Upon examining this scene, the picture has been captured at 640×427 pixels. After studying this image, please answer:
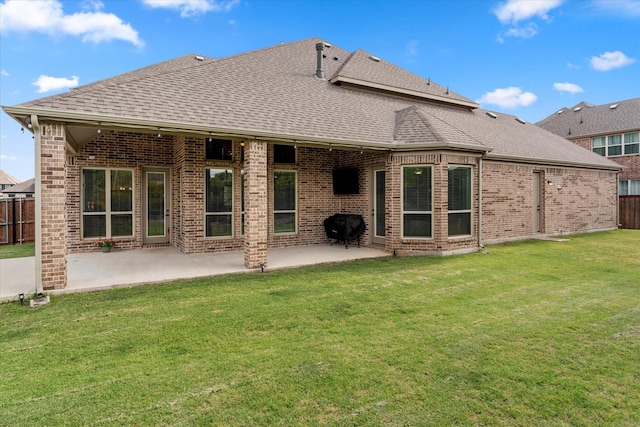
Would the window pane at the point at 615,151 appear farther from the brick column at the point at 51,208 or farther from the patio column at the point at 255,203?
the brick column at the point at 51,208

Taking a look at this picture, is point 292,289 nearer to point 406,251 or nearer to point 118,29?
point 406,251

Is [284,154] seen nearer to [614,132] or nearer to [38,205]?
[38,205]

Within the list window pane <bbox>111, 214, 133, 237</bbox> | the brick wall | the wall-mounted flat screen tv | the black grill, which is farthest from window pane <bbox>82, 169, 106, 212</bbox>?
the brick wall

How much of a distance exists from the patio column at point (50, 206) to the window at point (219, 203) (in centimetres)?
383

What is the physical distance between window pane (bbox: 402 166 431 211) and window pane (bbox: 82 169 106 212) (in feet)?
27.1

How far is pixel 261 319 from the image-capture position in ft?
14.1

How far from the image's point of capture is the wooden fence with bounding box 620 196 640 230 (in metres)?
16.3

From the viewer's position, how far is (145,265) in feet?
24.2

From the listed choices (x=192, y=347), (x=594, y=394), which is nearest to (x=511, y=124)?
(x=594, y=394)

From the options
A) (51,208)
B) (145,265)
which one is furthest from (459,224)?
(51,208)

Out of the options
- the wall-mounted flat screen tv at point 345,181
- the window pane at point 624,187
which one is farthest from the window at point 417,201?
the window pane at point 624,187

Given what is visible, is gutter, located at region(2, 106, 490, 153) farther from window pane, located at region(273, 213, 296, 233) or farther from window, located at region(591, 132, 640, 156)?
window, located at region(591, 132, 640, 156)

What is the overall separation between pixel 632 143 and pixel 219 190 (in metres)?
23.8

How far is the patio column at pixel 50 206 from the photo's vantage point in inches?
212
